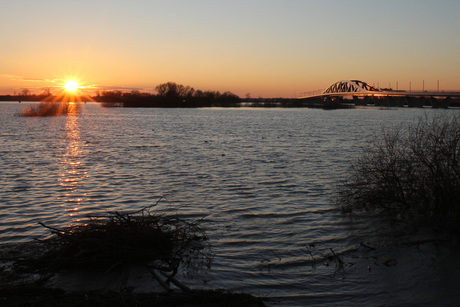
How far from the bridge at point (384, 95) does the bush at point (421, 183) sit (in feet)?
393

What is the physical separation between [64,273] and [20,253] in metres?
1.56

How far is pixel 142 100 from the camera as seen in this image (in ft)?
479

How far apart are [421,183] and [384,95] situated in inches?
5855

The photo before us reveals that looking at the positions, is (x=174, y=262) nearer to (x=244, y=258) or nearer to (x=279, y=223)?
(x=244, y=258)

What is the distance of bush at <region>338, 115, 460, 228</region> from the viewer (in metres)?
10.2

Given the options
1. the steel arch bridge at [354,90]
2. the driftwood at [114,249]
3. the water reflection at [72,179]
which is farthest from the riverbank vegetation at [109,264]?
the steel arch bridge at [354,90]

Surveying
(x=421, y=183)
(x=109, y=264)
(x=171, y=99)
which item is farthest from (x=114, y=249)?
(x=171, y=99)

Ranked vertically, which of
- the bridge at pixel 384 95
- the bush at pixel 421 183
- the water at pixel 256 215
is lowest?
the water at pixel 256 215

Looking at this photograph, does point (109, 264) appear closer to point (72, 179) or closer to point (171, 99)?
point (72, 179)

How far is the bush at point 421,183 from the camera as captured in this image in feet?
33.4

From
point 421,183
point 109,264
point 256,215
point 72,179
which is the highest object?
point 421,183

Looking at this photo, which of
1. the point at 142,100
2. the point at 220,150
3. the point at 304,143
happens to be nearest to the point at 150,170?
the point at 220,150

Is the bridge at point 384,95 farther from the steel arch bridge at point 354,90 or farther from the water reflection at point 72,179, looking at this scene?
the water reflection at point 72,179

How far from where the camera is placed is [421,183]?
1084 cm
